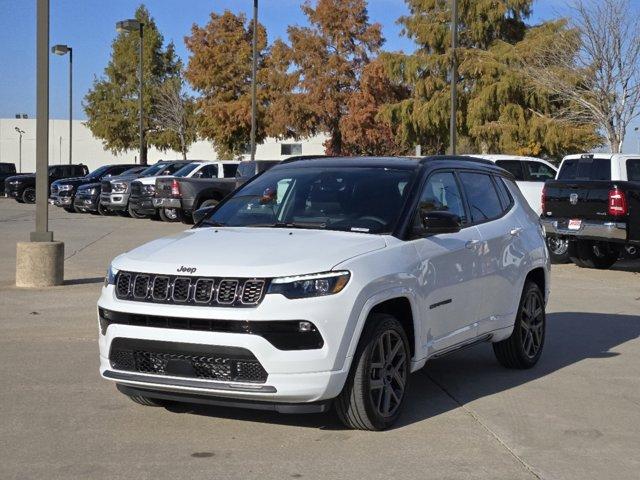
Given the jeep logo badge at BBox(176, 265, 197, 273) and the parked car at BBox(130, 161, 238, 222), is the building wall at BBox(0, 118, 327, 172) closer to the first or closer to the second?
the parked car at BBox(130, 161, 238, 222)

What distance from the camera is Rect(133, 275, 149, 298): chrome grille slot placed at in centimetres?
596

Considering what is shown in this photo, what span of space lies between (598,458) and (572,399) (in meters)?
1.53

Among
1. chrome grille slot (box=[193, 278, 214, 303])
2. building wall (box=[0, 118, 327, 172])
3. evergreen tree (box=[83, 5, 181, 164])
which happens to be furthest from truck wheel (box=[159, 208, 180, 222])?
building wall (box=[0, 118, 327, 172])

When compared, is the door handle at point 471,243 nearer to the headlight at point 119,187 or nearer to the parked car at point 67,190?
the headlight at point 119,187

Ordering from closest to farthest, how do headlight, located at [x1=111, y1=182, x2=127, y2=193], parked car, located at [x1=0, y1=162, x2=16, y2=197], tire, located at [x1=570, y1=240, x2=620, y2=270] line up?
1. tire, located at [x1=570, y1=240, x2=620, y2=270]
2. headlight, located at [x1=111, y1=182, x2=127, y2=193]
3. parked car, located at [x1=0, y1=162, x2=16, y2=197]

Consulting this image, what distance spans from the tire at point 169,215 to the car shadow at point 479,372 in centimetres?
1854

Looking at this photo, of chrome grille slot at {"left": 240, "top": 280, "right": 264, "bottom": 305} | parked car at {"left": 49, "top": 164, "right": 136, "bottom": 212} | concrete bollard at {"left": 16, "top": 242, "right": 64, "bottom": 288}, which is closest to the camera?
chrome grille slot at {"left": 240, "top": 280, "right": 264, "bottom": 305}

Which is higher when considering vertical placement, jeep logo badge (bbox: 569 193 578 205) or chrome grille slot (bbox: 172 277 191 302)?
jeep logo badge (bbox: 569 193 578 205)

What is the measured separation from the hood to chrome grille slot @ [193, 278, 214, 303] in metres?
0.05

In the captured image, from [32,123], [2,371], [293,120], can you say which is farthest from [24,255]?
[32,123]

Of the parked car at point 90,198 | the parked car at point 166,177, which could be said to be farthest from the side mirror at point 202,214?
the parked car at point 90,198

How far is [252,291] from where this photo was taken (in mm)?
5664

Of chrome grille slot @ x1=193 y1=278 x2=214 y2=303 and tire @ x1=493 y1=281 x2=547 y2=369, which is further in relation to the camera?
tire @ x1=493 y1=281 x2=547 y2=369

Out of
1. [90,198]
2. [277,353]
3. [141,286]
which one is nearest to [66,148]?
[90,198]
